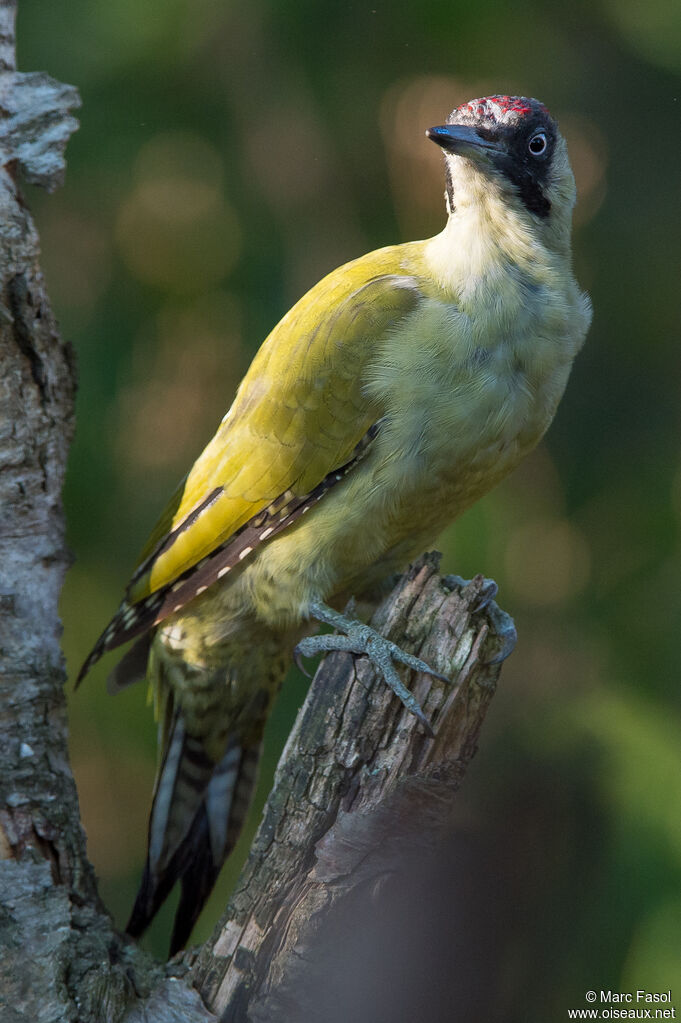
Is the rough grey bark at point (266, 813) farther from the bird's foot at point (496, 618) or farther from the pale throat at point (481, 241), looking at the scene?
the pale throat at point (481, 241)

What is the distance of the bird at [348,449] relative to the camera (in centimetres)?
276

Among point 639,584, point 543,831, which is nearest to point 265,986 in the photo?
point 543,831

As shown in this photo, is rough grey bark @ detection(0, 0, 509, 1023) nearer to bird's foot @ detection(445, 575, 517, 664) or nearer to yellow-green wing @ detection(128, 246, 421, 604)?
bird's foot @ detection(445, 575, 517, 664)

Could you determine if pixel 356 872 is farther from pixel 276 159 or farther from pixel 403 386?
pixel 276 159

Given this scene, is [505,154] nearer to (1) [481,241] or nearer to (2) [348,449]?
(1) [481,241]

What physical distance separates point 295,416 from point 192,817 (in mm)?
1176

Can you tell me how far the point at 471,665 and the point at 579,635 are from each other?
1.33 m

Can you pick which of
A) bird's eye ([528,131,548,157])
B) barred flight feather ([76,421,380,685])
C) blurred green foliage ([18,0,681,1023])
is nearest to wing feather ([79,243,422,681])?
barred flight feather ([76,421,380,685])

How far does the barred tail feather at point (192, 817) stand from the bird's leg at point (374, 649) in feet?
2.12

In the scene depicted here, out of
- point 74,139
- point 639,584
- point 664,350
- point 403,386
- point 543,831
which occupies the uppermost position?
point 74,139

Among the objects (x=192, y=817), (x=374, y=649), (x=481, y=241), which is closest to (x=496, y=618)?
(x=374, y=649)

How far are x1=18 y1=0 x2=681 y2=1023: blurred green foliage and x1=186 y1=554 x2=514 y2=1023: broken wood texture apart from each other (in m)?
1.05

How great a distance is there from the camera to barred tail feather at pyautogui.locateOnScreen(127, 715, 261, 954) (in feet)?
10.3

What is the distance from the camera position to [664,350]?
3775 mm
